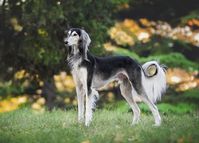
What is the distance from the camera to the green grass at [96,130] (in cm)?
1233

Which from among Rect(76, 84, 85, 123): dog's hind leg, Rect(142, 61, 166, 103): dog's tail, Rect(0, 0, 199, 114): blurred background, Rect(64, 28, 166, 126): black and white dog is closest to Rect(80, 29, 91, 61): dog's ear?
Rect(64, 28, 166, 126): black and white dog

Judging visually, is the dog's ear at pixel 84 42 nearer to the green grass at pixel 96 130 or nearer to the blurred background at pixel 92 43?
the green grass at pixel 96 130

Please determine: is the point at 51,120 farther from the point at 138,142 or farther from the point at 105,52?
the point at 105,52

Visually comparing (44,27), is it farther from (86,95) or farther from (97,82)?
(86,95)

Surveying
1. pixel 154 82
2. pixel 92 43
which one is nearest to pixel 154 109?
pixel 154 82

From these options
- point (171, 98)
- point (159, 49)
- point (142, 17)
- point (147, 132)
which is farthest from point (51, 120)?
point (142, 17)

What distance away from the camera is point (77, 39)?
14.2 meters

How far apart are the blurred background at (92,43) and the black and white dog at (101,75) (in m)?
5.05

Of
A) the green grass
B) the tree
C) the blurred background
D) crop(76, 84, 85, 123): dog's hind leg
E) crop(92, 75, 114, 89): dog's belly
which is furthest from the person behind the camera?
the blurred background

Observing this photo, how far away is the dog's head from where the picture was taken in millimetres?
14133

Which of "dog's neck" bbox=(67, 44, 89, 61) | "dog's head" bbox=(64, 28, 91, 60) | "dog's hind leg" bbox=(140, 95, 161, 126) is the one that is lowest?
"dog's hind leg" bbox=(140, 95, 161, 126)

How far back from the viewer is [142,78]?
14.8 m

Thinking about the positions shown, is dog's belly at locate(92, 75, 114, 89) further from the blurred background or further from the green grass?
the blurred background

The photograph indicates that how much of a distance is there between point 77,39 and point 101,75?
960 mm
